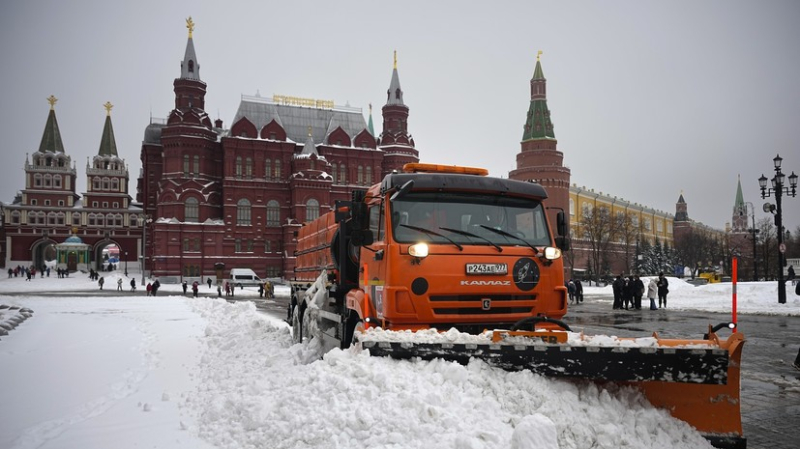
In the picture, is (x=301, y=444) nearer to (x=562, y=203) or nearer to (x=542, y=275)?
(x=542, y=275)

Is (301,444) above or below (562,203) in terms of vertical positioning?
below

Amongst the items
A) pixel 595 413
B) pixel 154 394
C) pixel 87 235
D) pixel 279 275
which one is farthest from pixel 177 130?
pixel 595 413

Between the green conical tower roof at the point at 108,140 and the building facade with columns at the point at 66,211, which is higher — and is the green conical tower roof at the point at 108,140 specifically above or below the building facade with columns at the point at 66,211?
above

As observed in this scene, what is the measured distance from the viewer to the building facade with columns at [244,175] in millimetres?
62219

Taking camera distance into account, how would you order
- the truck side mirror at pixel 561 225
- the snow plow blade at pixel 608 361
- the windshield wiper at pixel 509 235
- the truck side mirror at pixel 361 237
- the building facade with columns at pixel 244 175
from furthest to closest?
the building facade with columns at pixel 244 175 < the truck side mirror at pixel 561 225 < the truck side mirror at pixel 361 237 < the windshield wiper at pixel 509 235 < the snow plow blade at pixel 608 361

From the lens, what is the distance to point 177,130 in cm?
6309

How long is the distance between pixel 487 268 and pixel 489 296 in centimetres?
33

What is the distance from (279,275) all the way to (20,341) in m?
54.3

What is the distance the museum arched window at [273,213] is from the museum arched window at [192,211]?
7.87 m

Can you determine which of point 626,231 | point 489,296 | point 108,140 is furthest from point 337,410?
point 108,140

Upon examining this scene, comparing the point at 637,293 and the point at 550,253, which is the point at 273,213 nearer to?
the point at 637,293

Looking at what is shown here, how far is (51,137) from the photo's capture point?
92.1 meters

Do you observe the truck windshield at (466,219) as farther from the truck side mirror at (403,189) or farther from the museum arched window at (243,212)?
the museum arched window at (243,212)

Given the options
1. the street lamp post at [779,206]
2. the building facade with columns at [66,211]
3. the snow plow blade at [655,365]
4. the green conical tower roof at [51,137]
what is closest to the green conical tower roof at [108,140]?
the building facade with columns at [66,211]
